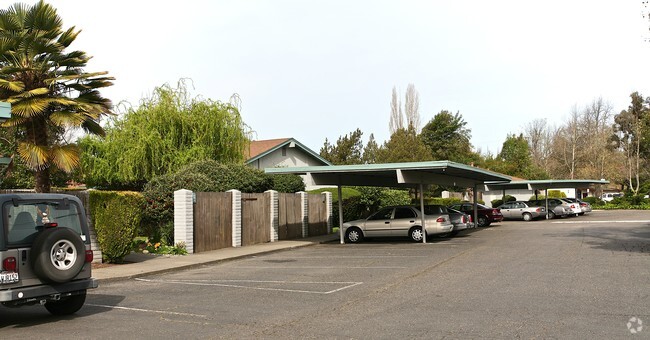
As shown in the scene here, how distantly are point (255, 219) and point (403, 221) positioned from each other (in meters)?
5.84

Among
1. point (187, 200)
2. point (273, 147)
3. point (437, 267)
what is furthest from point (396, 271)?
point (273, 147)

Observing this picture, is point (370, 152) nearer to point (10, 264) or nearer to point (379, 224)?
point (379, 224)

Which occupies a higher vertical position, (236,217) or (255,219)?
(236,217)

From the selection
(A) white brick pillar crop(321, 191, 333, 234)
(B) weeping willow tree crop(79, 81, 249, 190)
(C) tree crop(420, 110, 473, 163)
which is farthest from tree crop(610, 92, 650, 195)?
(B) weeping willow tree crop(79, 81, 249, 190)

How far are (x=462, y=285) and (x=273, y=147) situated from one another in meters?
26.3

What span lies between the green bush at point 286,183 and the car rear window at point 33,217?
1914 centimetres

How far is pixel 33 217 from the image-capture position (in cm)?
867

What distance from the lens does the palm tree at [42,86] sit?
17.3 metres

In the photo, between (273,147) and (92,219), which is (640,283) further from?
(273,147)

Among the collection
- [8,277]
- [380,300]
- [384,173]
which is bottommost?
[380,300]

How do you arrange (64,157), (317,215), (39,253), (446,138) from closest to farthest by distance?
(39,253), (64,157), (317,215), (446,138)

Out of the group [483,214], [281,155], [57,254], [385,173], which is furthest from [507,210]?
[57,254]

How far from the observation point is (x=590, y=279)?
39.1ft

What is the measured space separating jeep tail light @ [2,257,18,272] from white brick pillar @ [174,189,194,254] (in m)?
10.8
